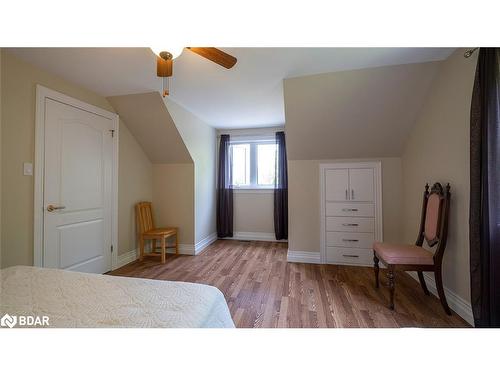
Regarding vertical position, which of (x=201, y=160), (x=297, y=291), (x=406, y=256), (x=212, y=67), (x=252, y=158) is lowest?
(x=297, y=291)

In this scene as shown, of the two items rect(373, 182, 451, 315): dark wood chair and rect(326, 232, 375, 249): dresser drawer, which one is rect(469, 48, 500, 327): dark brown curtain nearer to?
rect(373, 182, 451, 315): dark wood chair

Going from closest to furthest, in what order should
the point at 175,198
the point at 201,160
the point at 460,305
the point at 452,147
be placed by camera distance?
1. the point at 460,305
2. the point at 452,147
3. the point at 175,198
4. the point at 201,160

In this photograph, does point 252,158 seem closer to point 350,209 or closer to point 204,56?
point 350,209

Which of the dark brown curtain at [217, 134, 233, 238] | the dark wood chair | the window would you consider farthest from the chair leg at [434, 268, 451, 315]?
the dark brown curtain at [217, 134, 233, 238]

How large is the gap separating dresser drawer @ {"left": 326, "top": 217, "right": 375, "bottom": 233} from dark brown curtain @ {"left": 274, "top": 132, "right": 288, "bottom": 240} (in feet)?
3.52

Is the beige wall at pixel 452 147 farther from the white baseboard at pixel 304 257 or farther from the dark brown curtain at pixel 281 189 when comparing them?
the dark brown curtain at pixel 281 189

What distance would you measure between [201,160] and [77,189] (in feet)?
5.79

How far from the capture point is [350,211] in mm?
2803

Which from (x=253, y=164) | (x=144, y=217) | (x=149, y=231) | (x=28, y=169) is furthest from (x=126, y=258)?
(x=253, y=164)

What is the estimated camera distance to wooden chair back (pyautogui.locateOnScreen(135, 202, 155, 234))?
299cm

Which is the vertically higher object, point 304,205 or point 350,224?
point 304,205
